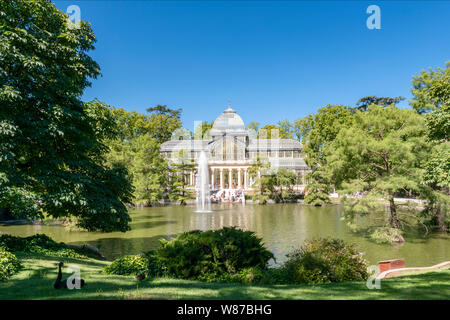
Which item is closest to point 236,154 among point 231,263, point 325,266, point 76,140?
point 76,140

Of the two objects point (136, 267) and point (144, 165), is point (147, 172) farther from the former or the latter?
point (136, 267)

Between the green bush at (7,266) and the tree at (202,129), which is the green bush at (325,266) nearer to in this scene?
the green bush at (7,266)

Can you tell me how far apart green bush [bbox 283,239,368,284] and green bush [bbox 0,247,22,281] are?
698 cm

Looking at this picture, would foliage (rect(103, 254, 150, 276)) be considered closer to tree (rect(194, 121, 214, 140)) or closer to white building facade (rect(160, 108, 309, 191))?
white building facade (rect(160, 108, 309, 191))

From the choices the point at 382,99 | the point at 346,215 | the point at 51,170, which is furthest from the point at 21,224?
the point at 382,99

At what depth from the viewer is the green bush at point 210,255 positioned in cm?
776

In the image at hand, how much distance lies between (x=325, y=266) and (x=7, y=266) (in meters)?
8.22

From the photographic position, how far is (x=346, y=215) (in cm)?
1817

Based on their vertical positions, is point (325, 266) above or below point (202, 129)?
below

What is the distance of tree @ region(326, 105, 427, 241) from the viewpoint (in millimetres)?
16391

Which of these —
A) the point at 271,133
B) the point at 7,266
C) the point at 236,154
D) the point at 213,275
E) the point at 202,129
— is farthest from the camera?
the point at 202,129

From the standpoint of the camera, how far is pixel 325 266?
7.87 meters

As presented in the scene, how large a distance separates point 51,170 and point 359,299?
10223mm
